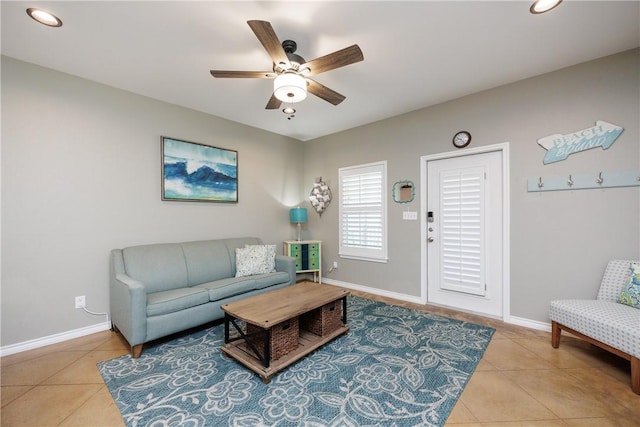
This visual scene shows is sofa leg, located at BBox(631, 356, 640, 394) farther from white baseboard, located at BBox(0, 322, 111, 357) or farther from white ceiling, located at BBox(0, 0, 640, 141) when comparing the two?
white baseboard, located at BBox(0, 322, 111, 357)

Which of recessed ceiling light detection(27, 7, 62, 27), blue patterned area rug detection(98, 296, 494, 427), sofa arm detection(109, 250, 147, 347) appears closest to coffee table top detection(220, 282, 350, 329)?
blue patterned area rug detection(98, 296, 494, 427)

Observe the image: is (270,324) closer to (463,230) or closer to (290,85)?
(290,85)

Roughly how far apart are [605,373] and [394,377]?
63.2 inches

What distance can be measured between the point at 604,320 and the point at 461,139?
7.14 ft

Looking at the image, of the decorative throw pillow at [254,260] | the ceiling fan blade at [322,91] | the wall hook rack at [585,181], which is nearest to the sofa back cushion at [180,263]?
the decorative throw pillow at [254,260]

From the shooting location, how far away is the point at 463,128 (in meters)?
3.26

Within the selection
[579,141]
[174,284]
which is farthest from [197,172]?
[579,141]

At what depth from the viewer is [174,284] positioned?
2.96m

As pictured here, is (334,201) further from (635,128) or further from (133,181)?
(635,128)

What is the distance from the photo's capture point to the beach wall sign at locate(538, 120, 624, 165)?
2428mm

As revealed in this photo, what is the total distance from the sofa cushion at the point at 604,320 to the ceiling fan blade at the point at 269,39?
3032 millimetres

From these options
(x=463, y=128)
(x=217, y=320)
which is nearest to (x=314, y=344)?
(x=217, y=320)

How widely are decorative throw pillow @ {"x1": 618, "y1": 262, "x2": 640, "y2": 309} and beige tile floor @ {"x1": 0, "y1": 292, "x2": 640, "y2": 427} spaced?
502 mm

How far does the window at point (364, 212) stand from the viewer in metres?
4.03
